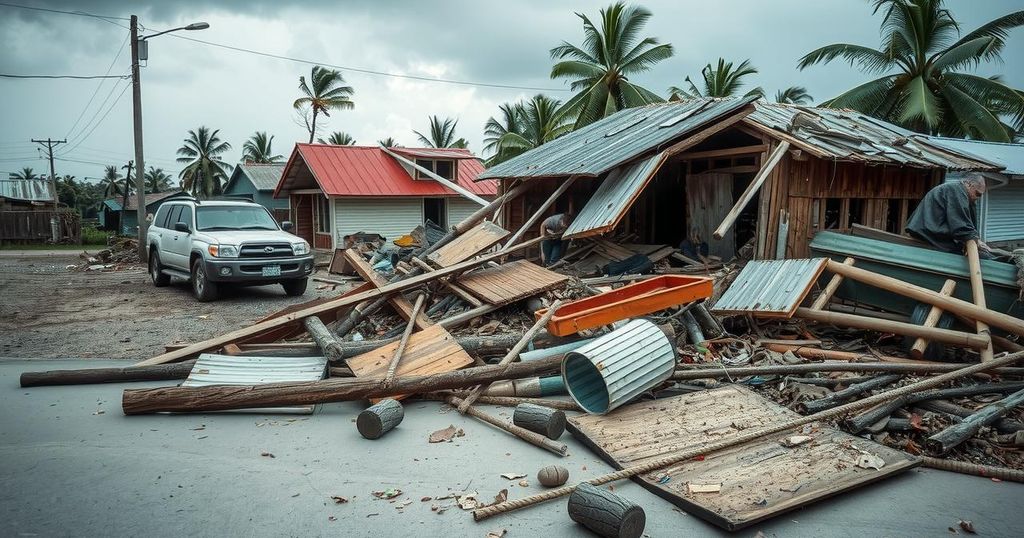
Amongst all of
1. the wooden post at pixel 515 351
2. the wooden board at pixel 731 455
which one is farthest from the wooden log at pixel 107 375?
the wooden board at pixel 731 455

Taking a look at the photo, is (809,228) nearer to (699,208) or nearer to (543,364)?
(699,208)

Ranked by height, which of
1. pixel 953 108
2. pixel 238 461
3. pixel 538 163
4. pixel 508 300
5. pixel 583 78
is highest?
pixel 583 78

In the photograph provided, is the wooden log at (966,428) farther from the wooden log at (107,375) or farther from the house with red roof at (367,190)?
the house with red roof at (367,190)

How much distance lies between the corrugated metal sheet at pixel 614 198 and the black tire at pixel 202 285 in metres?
6.94

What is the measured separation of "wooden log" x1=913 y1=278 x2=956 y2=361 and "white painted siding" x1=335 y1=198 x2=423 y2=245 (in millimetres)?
21401

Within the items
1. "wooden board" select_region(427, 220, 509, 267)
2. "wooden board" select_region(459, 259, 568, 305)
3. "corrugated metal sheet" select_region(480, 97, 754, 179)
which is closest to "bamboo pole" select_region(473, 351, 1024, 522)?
"wooden board" select_region(459, 259, 568, 305)

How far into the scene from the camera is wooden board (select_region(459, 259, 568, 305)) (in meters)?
8.38

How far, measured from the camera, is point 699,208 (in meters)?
11.6

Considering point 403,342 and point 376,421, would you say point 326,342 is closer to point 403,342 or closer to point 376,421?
point 403,342

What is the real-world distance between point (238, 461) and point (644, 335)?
356 centimetres

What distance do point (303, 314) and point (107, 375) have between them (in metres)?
2.21

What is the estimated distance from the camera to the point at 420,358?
6809mm

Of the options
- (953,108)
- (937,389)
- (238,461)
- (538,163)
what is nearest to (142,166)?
Answer: (538,163)

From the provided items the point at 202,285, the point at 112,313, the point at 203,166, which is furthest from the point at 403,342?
the point at 203,166
